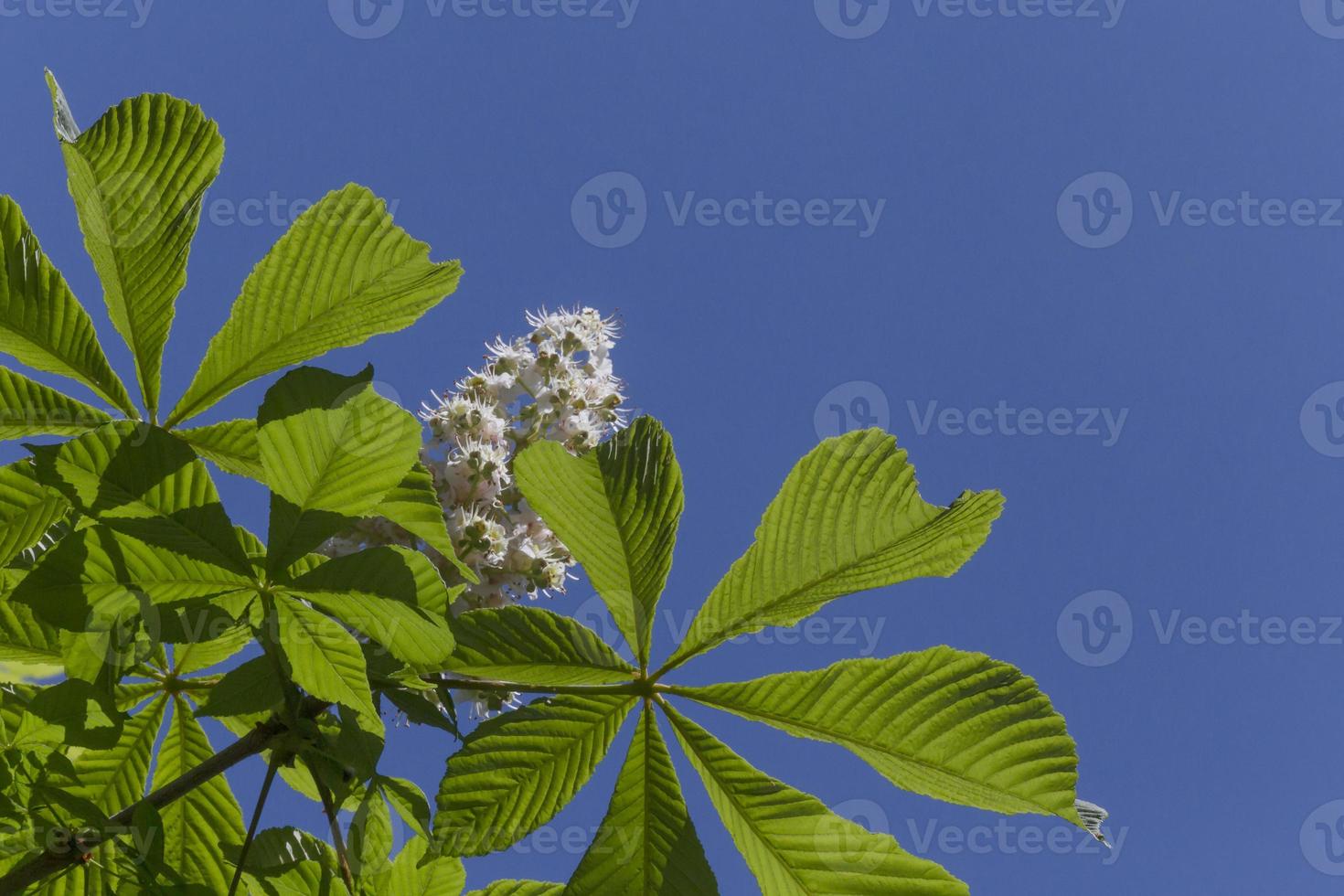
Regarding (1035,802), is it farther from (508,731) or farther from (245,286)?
(245,286)

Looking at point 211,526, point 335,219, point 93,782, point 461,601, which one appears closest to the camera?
point 211,526

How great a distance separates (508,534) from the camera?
2613mm

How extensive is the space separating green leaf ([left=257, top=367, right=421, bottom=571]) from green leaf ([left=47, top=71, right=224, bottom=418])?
1.52ft

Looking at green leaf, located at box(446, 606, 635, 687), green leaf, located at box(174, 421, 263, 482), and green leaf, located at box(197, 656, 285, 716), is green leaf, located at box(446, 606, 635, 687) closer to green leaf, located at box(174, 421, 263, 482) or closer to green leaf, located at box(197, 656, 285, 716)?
green leaf, located at box(197, 656, 285, 716)

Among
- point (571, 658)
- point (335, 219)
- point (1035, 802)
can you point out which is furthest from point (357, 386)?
point (1035, 802)

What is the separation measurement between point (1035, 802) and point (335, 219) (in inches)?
54.9

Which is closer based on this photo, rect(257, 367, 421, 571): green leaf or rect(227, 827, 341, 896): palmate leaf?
rect(257, 367, 421, 571): green leaf

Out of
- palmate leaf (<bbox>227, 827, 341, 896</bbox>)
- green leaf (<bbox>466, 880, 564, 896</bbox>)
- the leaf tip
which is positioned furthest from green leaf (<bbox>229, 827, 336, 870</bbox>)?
the leaf tip

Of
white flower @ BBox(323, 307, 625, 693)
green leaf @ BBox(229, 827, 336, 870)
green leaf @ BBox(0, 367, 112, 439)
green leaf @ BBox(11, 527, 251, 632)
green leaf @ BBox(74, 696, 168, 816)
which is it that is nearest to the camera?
green leaf @ BBox(11, 527, 251, 632)

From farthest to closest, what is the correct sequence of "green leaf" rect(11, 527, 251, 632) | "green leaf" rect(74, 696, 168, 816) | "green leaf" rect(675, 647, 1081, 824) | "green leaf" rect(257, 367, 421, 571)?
1. "green leaf" rect(74, 696, 168, 816)
2. "green leaf" rect(675, 647, 1081, 824)
3. "green leaf" rect(257, 367, 421, 571)
4. "green leaf" rect(11, 527, 251, 632)

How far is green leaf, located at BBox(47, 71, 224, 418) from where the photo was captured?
5.75ft

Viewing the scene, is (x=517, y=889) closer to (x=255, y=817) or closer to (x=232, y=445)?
(x=255, y=817)

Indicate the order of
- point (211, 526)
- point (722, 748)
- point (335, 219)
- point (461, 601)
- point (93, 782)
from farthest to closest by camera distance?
point (461, 601) < point (93, 782) < point (335, 219) < point (722, 748) < point (211, 526)

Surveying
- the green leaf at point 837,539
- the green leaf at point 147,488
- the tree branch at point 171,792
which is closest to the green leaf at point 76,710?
the tree branch at point 171,792
